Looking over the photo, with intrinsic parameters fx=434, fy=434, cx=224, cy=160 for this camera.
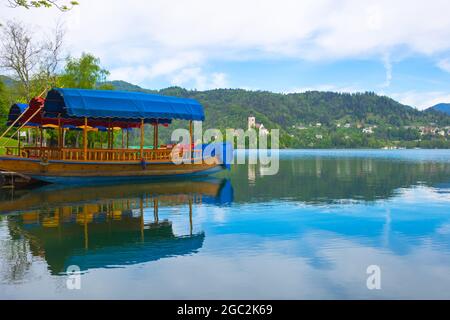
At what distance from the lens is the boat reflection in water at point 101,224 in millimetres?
8328

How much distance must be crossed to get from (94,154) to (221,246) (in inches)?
547

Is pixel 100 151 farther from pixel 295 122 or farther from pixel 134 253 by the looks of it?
pixel 295 122

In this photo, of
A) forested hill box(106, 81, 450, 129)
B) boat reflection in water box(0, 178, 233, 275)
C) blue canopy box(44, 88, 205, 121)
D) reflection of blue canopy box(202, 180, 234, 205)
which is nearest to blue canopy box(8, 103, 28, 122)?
blue canopy box(44, 88, 205, 121)

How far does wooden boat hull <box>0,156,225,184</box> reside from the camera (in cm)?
1888

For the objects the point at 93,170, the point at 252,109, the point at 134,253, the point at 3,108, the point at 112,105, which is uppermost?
the point at 252,109

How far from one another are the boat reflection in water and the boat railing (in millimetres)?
1797

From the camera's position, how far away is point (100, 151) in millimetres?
20984

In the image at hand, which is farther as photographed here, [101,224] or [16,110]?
[16,110]

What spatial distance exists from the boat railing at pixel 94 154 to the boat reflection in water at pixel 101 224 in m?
1.80

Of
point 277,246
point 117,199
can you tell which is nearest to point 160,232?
point 277,246

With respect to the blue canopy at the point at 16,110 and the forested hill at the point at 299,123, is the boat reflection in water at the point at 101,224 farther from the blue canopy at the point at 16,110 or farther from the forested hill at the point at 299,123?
the forested hill at the point at 299,123

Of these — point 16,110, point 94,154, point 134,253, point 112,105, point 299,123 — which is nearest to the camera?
point 134,253

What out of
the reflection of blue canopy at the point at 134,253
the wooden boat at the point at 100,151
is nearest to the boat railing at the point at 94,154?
the wooden boat at the point at 100,151

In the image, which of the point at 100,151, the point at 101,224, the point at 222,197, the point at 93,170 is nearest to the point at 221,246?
the point at 101,224
